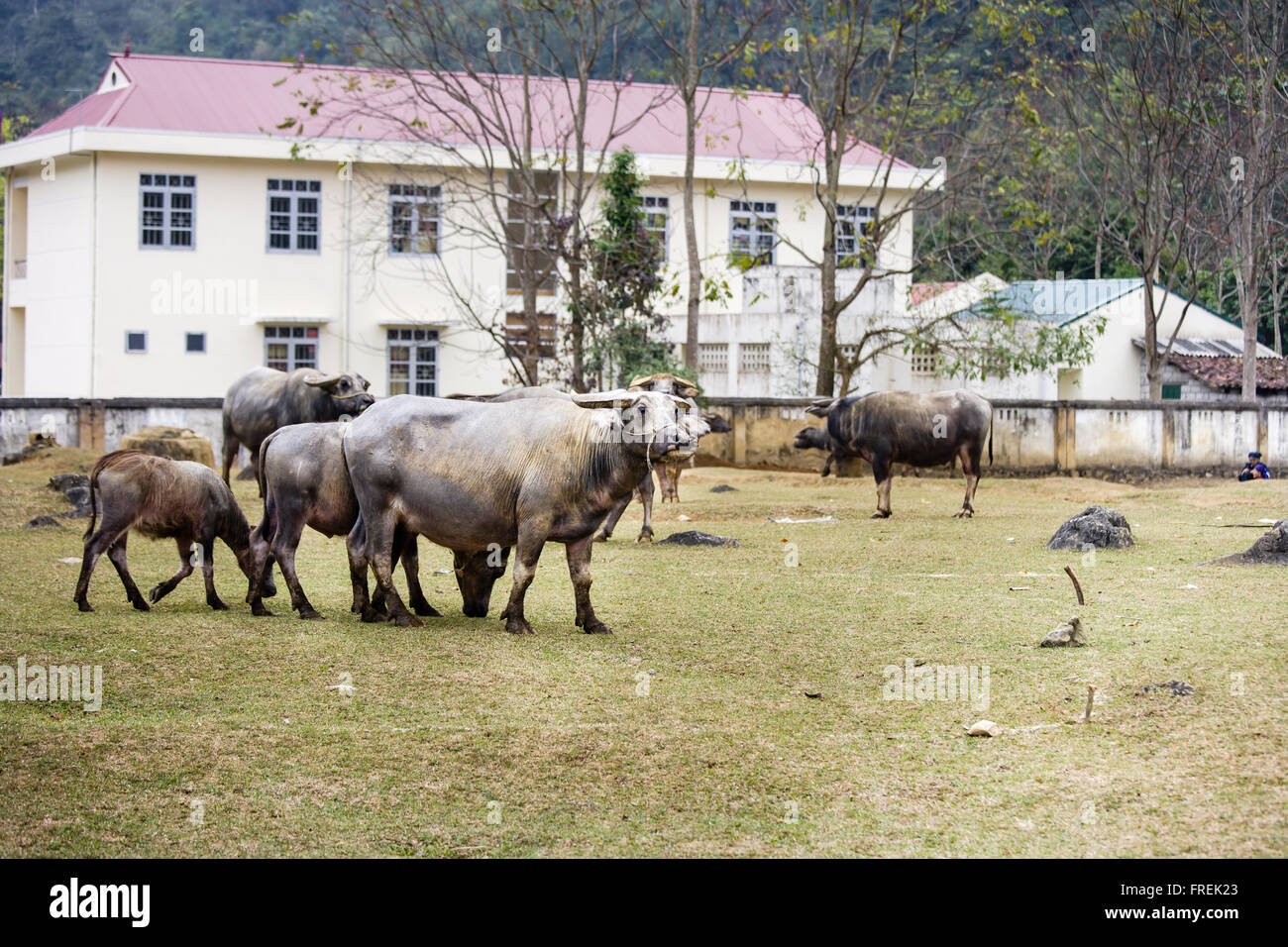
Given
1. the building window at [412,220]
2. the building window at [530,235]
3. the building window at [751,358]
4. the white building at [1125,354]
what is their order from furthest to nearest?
the white building at [1125,354]
the building window at [412,220]
the building window at [751,358]
the building window at [530,235]

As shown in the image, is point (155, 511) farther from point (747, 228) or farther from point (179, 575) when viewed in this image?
point (747, 228)

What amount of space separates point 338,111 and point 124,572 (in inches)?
1056

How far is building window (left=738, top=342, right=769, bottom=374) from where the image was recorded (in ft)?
106

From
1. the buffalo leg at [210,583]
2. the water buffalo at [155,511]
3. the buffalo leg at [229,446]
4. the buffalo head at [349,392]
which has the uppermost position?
the buffalo head at [349,392]

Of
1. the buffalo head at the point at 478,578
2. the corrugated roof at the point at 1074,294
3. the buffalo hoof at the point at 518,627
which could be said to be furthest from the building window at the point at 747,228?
the buffalo hoof at the point at 518,627

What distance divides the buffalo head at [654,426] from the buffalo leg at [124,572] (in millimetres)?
3806

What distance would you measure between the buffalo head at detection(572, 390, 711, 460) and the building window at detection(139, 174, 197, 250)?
2575cm

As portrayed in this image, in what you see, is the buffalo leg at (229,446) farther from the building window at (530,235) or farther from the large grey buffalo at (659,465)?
the building window at (530,235)

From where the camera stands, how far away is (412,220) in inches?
1318

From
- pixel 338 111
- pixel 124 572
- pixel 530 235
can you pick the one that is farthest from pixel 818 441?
pixel 338 111

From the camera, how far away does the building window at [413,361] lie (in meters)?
34.1

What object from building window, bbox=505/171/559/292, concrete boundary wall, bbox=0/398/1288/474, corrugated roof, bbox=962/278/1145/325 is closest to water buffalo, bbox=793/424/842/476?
concrete boundary wall, bbox=0/398/1288/474

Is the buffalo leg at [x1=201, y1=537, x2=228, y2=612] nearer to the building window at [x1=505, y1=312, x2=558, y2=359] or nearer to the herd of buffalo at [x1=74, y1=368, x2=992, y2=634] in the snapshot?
the herd of buffalo at [x1=74, y1=368, x2=992, y2=634]

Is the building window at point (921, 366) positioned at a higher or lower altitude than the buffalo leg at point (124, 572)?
higher
